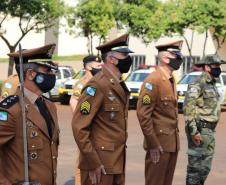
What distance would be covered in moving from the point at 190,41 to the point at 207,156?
31.7 meters

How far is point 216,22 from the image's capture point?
33562 millimetres

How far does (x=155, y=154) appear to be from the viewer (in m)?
6.73

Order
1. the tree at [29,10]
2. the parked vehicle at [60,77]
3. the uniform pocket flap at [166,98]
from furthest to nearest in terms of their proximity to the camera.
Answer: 1. the tree at [29,10]
2. the parked vehicle at [60,77]
3. the uniform pocket flap at [166,98]

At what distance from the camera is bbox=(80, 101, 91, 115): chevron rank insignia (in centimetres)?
544

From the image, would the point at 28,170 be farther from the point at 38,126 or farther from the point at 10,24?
the point at 10,24

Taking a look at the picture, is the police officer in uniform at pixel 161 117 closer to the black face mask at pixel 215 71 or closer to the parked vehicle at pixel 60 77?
the black face mask at pixel 215 71

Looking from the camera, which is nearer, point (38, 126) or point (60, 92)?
point (38, 126)

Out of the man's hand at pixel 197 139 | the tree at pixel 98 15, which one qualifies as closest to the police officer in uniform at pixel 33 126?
the man's hand at pixel 197 139

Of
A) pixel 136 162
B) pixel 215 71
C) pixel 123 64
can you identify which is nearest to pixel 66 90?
pixel 136 162

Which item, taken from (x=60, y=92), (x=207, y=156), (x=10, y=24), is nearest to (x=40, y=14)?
(x=60, y=92)

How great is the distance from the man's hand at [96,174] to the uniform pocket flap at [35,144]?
3.33 feet

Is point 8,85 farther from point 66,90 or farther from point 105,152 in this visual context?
point 66,90

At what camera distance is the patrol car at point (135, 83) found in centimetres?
2567

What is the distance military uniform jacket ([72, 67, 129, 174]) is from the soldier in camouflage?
2073mm
